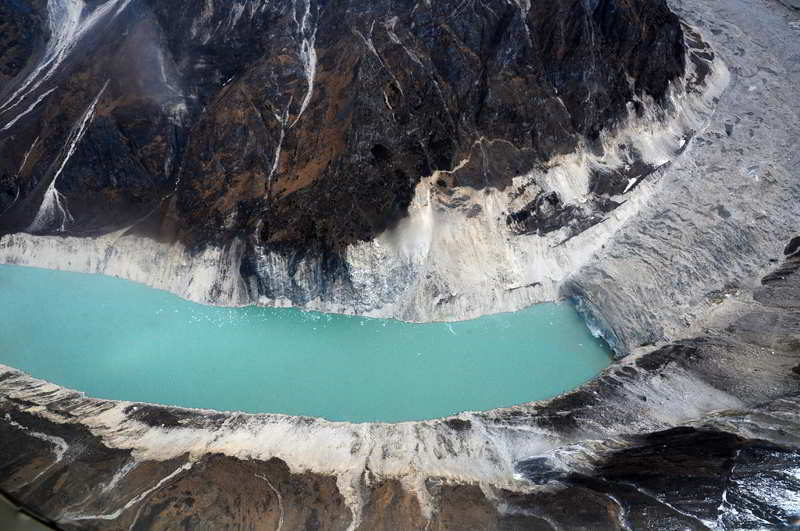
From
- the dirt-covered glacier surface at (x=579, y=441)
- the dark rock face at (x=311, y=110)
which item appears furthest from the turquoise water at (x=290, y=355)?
the dark rock face at (x=311, y=110)

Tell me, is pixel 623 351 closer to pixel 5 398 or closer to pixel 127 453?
pixel 127 453

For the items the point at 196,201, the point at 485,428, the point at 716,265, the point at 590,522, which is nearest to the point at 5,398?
the point at 196,201

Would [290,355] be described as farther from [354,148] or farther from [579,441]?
[579,441]

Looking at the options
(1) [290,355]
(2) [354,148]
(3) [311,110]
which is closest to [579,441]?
(1) [290,355]

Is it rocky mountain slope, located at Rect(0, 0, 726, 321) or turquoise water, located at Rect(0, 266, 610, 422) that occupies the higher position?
rocky mountain slope, located at Rect(0, 0, 726, 321)

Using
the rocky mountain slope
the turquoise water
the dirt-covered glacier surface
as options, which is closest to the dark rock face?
the rocky mountain slope

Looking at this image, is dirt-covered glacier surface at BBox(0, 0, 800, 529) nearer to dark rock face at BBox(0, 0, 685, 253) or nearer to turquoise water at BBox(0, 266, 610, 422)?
turquoise water at BBox(0, 266, 610, 422)
